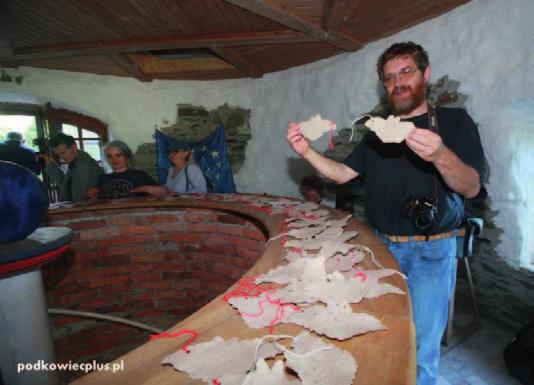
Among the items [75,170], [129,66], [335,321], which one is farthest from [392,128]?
[129,66]

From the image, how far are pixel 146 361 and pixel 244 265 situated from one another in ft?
6.36

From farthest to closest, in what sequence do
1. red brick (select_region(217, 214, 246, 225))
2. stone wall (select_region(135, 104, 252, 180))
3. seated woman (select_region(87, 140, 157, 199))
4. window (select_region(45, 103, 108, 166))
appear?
stone wall (select_region(135, 104, 252, 180)) → window (select_region(45, 103, 108, 166)) → seated woman (select_region(87, 140, 157, 199)) → red brick (select_region(217, 214, 246, 225))

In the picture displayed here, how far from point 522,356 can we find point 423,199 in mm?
1612

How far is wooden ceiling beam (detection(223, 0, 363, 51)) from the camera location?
2.69 metres

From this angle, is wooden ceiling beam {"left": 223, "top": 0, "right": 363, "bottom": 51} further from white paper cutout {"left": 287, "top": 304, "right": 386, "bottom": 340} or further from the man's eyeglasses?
white paper cutout {"left": 287, "top": 304, "right": 386, "bottom": 340}

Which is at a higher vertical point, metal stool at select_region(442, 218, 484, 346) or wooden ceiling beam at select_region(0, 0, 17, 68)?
wooden ceiling beam at select_region(0, 0, 17, 68)

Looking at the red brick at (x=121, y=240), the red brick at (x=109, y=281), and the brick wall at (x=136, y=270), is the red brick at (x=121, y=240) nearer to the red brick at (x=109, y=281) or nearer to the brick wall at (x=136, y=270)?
the brick wall at (x=136, y=270)

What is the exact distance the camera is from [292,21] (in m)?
3.04

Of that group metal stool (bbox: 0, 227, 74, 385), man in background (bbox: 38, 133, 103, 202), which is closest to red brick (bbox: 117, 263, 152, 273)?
man in background (bbox: 38, 133, 103, 202)

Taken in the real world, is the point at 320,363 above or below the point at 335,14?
below

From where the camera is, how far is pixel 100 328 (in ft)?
9.43

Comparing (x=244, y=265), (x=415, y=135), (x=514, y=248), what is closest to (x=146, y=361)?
(x=415, y=135)

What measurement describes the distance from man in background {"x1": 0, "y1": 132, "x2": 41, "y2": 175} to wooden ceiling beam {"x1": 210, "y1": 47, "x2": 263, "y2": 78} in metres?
2.98

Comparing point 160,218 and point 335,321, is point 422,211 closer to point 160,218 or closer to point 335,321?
point 335,321
